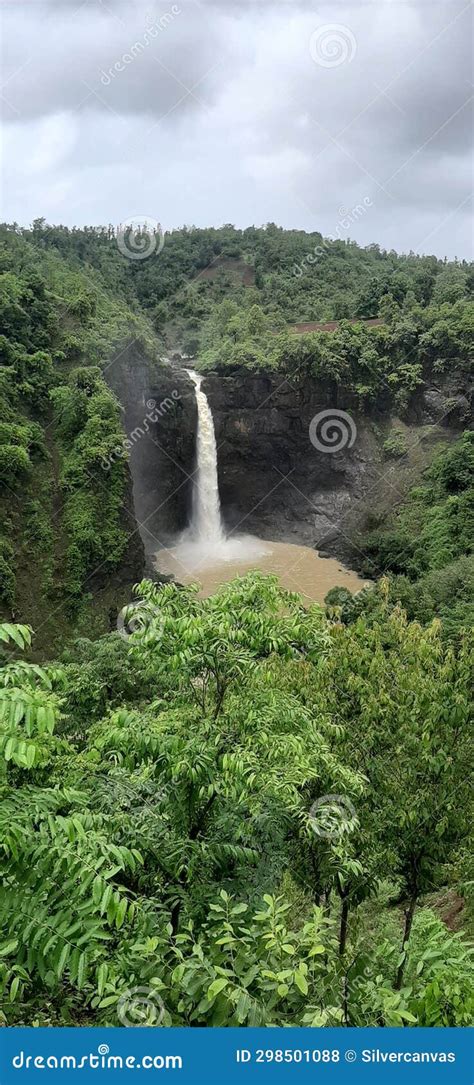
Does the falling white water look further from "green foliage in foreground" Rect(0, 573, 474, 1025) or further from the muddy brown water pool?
"green foliage in foreground" Rect(0, 573, 474, 1025)

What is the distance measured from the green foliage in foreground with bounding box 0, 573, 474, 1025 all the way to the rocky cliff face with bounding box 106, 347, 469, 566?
26057 mm

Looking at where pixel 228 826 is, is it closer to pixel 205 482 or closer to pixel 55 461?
pixel 55 461

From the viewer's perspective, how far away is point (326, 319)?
141ft

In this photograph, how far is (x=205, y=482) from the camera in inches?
1384

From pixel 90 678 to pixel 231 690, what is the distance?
8266 mm

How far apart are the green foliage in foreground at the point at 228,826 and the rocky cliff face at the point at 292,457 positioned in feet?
85.5

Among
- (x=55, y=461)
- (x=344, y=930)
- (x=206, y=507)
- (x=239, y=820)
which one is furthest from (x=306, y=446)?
(x=239, y=820)

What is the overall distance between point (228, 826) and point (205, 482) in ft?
102

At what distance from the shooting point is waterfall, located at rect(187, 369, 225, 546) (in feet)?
115

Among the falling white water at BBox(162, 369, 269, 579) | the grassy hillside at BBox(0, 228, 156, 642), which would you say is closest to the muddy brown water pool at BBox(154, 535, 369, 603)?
the falling white water at BBox(162, 369, 269, 579)

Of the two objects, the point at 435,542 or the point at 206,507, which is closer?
the point at 435,542

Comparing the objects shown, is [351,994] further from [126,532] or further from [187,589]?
[126,532]

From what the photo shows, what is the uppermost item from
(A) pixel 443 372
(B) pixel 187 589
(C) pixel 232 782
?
(A) pixel 443 372

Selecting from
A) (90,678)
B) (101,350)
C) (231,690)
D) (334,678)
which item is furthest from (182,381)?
(231,690)
